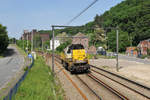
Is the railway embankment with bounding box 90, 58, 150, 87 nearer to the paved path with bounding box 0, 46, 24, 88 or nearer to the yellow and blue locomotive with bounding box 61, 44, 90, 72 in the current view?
the yellow and blue locomotive with bounding box 61, 44, 90, 72

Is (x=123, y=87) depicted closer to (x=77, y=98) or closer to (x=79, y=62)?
(x=77, y=98)

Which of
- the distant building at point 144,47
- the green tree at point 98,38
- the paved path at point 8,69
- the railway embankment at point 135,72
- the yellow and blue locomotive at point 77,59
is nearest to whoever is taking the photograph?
the railway embankment at point 135,72

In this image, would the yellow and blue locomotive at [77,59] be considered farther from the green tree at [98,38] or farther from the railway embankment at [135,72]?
the green tree at [98,38]

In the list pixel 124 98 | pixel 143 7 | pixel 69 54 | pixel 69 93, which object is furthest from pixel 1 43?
pixel 143 7

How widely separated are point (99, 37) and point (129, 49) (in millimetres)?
23127

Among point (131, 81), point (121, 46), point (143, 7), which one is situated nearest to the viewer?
point (131, 81)

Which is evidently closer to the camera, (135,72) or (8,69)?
(135,72)

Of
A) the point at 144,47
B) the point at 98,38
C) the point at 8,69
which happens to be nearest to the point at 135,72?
the point at 8,69

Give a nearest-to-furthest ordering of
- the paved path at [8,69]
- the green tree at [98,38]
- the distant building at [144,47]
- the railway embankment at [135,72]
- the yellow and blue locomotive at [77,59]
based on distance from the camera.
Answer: the railway embankment at [135,72]
the paved path at [8,69]
the yellow and blue locomotive at [77,59]
the distant building at [144,47]
the green tree at [98,38]

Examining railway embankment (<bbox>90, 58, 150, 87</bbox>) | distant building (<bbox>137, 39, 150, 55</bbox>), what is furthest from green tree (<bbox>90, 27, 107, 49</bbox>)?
railway embankment (<bbox>90, 58, 150, 87</bbox>)

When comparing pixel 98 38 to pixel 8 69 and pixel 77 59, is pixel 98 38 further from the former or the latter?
pixel 77 59

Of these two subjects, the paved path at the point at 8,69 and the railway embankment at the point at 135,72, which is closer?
the railway embankment at the point at 135,72

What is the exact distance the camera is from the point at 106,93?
1082 centimetres

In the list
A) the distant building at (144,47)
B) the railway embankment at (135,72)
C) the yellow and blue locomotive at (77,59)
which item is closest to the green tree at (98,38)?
the distant building at (144,47)
